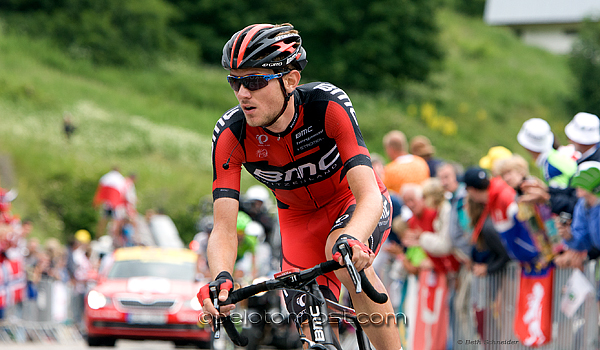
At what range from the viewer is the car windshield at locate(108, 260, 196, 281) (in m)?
14.0

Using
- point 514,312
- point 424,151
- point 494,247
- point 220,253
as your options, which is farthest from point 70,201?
point 220,253

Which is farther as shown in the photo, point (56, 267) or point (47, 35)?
point (47, 35)

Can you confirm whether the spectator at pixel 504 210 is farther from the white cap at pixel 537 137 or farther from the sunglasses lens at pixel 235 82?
the sunglasses lens at pixel 235 82

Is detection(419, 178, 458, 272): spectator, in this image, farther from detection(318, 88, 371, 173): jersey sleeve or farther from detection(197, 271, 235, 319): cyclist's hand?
detection(197, 271, 235, 319): cyclist's hand

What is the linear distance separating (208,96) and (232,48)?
157 feet

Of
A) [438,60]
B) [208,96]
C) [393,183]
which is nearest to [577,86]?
[438,60]

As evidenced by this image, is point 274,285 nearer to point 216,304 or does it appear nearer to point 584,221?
point 216,304

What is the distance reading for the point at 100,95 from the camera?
46.0 m

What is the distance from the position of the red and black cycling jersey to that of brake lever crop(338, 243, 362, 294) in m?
0.87

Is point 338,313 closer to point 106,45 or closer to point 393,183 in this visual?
point 393,183

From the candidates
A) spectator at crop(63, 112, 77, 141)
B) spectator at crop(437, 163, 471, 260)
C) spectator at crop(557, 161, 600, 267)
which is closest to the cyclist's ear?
spectator at crop(557, 161, 600, 267)

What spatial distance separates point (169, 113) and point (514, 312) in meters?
40.9

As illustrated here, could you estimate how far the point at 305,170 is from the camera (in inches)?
187

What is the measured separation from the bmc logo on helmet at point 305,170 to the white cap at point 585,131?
3539 millimetres
